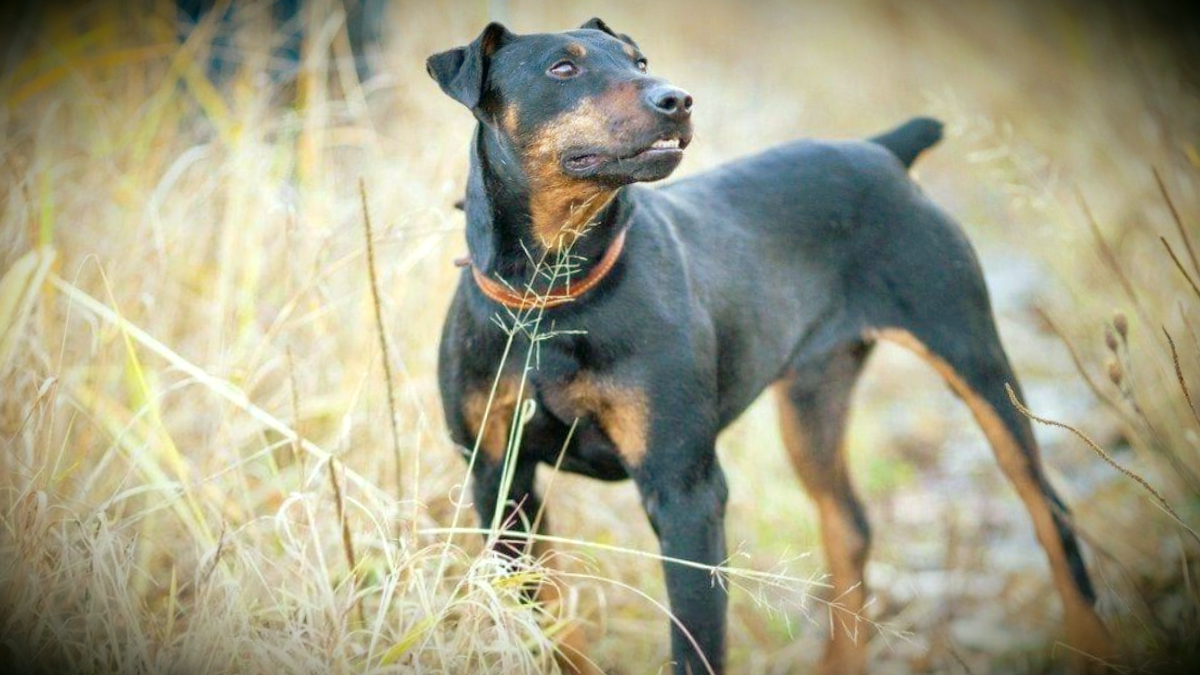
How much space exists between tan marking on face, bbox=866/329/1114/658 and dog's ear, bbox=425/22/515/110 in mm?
1782

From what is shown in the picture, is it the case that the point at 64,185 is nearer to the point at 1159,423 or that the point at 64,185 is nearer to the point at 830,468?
the point at 830,468

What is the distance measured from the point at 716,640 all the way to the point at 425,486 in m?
1.55

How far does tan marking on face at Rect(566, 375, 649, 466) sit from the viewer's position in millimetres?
3352

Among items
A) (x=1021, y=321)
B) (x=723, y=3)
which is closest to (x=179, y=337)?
(x=1021, y=321)

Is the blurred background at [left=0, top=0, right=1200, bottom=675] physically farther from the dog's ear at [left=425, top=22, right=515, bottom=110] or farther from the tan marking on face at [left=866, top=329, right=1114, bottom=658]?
the dog's ear at [left=425, top=22, right=515, bottom=110]

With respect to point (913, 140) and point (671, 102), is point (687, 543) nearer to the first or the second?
point (671, 102)

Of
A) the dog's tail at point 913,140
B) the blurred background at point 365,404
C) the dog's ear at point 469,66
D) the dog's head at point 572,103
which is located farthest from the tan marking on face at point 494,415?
the dog's tail at point 913,140

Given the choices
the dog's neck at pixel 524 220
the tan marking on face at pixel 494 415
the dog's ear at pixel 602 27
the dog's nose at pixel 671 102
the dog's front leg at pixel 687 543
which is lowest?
the dog's front leg at pixel 687 543

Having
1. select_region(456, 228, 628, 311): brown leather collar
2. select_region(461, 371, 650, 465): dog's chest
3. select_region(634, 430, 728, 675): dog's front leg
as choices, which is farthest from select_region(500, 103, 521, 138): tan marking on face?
select_region(634, 430, 728, 675): dog's front leg

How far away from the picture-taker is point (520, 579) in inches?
130

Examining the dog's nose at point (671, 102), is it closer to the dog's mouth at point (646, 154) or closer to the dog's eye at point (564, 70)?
the dog's mouth at point (646, 154)

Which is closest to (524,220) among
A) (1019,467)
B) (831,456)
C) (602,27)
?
(602,27)

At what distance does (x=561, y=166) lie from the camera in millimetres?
3227

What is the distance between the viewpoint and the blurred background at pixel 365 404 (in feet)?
10.4
